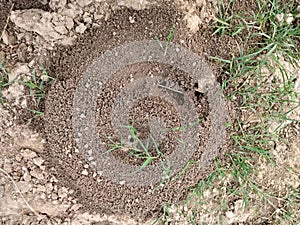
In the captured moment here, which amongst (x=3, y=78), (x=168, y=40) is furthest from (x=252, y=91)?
(x=3, y=78)

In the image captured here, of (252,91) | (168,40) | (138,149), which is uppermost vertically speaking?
(168,40)

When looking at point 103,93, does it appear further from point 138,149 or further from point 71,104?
point 138,149

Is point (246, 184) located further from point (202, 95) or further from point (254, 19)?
point (254, 19)

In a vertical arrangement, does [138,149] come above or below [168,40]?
below

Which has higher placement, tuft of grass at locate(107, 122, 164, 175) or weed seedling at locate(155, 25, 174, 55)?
weed seedling at locate(155, 25, 174, 55)

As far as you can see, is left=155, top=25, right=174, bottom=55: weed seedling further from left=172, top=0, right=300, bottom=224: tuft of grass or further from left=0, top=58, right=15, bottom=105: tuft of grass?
left=0, top=58, right=15, bottom=105: tuft of grass

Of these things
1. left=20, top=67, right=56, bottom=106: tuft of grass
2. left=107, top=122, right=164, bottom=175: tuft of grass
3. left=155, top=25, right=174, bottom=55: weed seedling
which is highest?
left=155, top=25, right=174, bottom=55: weed seedling

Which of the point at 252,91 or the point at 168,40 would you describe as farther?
the point at 252,91

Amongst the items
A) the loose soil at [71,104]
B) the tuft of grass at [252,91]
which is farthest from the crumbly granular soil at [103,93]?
the tuft of grass at [252,91]

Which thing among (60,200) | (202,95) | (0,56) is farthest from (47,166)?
(202,95)

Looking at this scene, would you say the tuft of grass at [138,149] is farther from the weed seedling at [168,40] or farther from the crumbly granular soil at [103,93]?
the weed seedling at [168,40]

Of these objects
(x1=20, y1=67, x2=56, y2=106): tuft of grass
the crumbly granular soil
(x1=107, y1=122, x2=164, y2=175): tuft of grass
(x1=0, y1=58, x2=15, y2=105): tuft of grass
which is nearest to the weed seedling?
the crumbly granular soil
